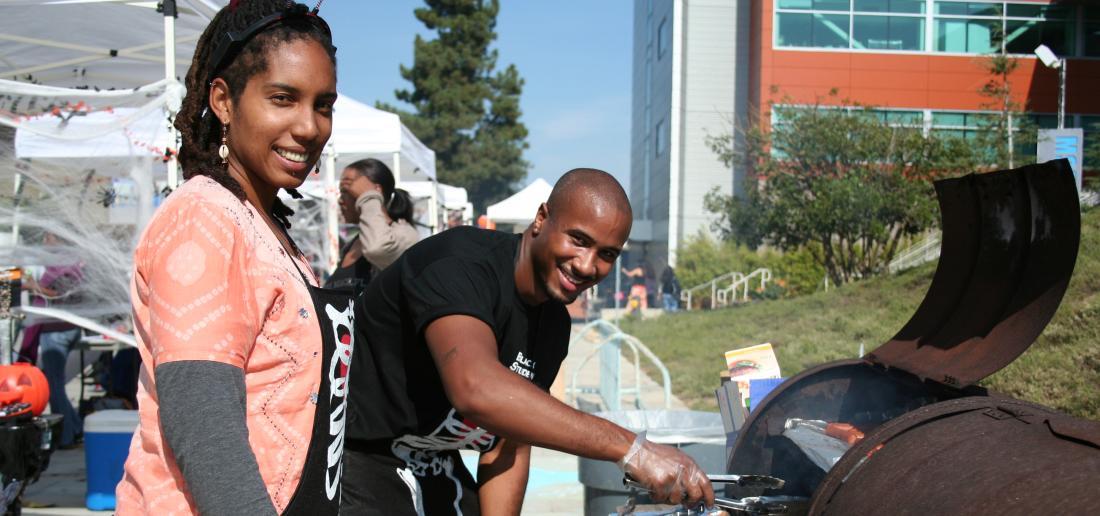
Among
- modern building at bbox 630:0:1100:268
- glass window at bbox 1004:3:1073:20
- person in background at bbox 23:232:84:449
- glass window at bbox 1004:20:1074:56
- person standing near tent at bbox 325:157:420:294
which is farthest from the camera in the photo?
glass window at bbox 1004:20:1074:56

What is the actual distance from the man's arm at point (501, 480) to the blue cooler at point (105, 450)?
12.2 feet

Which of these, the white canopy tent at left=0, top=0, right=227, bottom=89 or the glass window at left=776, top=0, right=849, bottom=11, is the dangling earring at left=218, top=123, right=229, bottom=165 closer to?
the white canopy tent at left=0, top=0, right=227, bottom=89

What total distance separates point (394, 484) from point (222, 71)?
128cm

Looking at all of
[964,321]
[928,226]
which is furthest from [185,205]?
[928,226]

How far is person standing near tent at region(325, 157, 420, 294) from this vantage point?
5137mm

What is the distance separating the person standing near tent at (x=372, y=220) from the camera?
5.14 m

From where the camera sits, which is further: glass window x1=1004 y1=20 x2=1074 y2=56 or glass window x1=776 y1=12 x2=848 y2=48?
glass window x1=776 y1=12 x2=848 y2=48

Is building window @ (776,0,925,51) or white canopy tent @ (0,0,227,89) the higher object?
building window @ (776,0,925,51)

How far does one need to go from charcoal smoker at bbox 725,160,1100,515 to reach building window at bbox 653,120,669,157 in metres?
39.3

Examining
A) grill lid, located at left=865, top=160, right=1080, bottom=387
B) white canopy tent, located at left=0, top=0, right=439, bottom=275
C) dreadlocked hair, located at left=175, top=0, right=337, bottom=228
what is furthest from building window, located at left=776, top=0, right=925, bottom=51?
dreadlocked hair, located at left=175, top=0, right=337, bottom=228

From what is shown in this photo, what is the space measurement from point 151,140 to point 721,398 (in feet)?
13.7

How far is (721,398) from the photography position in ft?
12.8

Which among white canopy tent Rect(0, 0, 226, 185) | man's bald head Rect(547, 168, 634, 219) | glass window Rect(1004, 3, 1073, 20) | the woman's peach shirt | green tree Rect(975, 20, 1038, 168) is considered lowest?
the woman's peach shirt

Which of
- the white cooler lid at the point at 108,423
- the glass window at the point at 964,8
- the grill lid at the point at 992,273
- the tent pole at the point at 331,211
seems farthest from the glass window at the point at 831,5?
the grill lid at the point at 992,273
